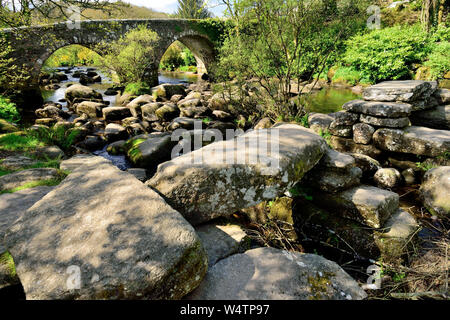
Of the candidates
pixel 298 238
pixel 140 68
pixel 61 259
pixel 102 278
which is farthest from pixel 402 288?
pixel 140 68

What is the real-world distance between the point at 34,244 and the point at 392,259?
→ 4316 mm

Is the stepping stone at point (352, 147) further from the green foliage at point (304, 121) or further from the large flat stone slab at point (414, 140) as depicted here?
the green foliage at point (304, 121)

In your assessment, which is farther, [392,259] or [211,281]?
[392,259]

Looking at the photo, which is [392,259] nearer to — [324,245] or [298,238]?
[324,245]

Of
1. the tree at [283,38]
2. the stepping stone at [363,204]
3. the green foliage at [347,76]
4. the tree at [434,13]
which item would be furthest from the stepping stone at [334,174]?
the tree at [434,13]

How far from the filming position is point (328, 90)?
15656mm

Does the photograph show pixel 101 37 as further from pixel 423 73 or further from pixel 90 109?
pixel 423 73

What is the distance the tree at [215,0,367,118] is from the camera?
6.79 metres

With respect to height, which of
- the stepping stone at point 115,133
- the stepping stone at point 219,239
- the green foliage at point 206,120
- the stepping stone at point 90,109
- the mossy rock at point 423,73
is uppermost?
the mossy rock at point 423,73

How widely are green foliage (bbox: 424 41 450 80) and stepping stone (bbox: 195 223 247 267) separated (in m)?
13.2

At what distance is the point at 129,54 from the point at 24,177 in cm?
1603

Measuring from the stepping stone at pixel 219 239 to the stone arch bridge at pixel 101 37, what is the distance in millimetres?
7259

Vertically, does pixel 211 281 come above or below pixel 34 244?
below

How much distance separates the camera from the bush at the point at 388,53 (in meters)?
13.0
